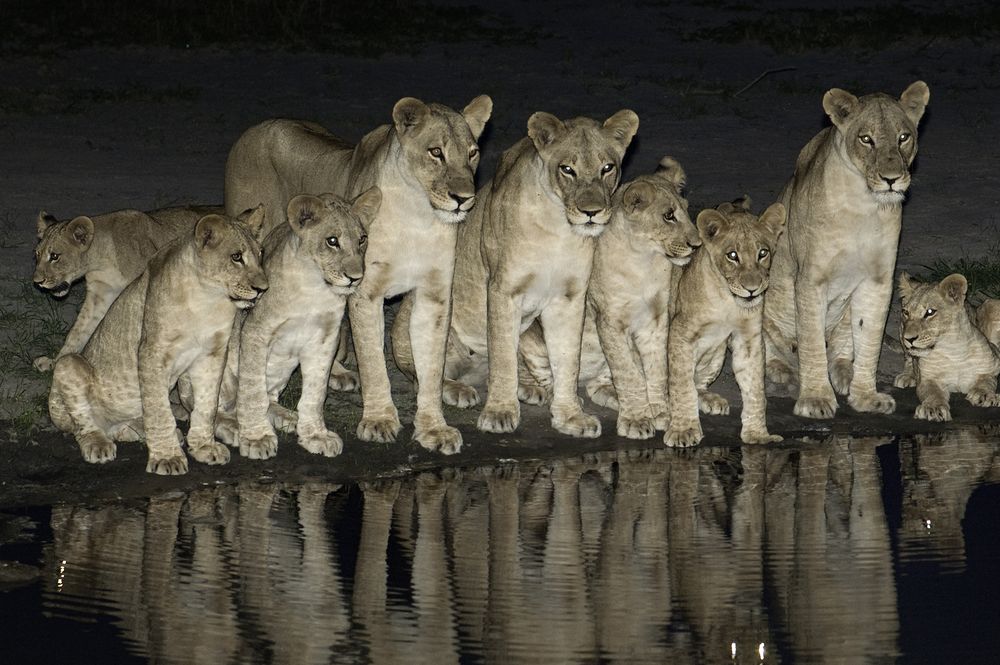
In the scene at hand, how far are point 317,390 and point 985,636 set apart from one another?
3.43 metres

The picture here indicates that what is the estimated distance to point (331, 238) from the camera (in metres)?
8.09

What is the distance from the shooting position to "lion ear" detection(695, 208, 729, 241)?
27.9 ft

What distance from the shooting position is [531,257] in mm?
8641

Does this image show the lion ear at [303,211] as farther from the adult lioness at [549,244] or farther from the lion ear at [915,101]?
the lion ear at [915,101]

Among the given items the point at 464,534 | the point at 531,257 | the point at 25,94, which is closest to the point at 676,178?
the point at 531,257

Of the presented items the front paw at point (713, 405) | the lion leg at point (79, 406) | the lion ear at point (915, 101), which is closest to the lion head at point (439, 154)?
the front paw at point (713, 405)

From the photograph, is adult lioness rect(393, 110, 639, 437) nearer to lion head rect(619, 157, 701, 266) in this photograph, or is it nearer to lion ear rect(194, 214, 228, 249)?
lion head rect(619, 157, 701, 266)

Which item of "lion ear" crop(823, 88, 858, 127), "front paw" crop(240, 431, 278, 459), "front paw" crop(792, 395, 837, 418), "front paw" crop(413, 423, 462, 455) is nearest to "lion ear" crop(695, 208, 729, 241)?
"lion ear" crop(823, 88, 858, 127)

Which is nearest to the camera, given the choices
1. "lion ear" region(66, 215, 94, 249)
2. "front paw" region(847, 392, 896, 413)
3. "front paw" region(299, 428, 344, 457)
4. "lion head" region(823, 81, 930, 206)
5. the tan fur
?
"front paw" region(299, 428, 344, 457)

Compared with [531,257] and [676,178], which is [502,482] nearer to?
[531,257]

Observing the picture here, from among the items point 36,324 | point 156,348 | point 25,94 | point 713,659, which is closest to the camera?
point 713,659

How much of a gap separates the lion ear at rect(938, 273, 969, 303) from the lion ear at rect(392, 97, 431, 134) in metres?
2.90

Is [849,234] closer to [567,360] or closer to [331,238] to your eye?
[567,360]

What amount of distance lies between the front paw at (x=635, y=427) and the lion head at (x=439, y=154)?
1.33 m
